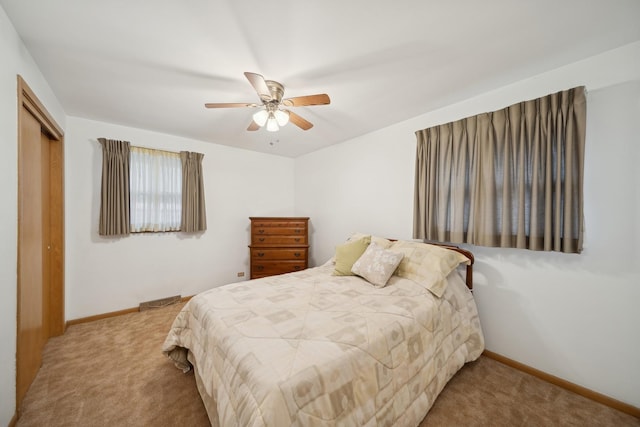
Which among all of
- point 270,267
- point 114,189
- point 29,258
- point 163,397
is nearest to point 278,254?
point 270,267

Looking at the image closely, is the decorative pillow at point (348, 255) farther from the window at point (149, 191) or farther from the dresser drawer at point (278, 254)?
the window at point (149, 191)

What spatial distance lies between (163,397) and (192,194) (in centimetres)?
256

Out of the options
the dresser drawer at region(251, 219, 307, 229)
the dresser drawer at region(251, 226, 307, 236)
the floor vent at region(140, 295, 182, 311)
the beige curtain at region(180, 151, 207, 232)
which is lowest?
the floor vent at region(140, 295, 182, 311)

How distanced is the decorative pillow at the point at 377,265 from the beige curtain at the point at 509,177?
1.92 ft

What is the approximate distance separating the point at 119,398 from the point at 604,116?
4.07 metres

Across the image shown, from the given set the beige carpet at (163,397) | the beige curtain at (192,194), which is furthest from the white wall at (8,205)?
the beige curtain at (192,194)

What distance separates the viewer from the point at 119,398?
5.52 ft

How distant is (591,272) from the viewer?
1724 millimetres

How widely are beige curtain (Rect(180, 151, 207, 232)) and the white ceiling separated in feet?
3.60

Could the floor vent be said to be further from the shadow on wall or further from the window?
the shadow on wall

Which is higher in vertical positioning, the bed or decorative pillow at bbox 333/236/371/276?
decorative pillow at bbox 333/236/371/276

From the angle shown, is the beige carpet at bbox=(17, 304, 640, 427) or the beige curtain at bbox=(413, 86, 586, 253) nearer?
the beige carpet at bbox=(17, 304, 640, 427)

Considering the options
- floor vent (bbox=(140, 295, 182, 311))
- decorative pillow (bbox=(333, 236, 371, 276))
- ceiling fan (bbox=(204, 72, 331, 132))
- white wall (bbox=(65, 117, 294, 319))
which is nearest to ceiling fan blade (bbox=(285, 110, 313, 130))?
ceiling fan (bbox=(204, 72, 331, 132))

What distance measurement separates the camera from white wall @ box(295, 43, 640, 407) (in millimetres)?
1587
